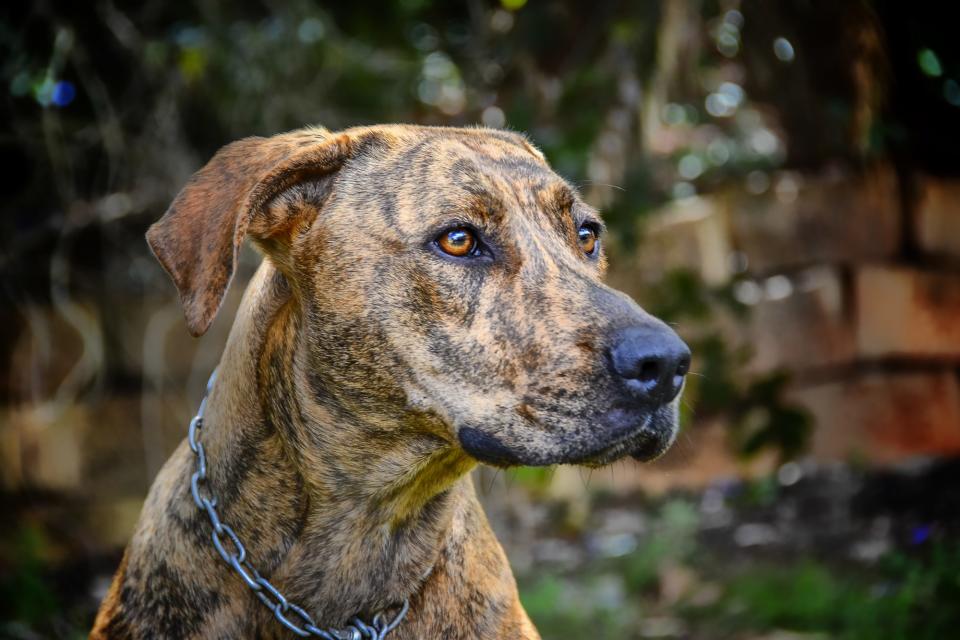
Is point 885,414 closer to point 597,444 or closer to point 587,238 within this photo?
point 587,238

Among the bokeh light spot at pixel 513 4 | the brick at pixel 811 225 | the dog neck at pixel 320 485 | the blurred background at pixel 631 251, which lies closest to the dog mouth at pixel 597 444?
the dog neck at pixel 320 485

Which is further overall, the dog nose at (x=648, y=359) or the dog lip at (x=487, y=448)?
the dog lip at (x=487, y=448)

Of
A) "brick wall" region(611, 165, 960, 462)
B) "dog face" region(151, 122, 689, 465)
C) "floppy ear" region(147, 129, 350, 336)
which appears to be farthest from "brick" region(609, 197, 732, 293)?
"floppy ear" region(147, 129, 350, 336)

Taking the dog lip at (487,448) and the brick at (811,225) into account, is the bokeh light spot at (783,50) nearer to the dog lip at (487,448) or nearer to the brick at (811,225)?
the brick at (811,225)

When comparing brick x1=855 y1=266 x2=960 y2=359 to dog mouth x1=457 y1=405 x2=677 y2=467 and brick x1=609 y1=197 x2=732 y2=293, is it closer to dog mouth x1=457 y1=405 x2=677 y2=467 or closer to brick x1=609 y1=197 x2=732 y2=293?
brick x1=609 y1=197 x2=732 y2=293

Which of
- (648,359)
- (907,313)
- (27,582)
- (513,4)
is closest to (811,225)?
(907,313)

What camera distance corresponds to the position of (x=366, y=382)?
2344 millimetres

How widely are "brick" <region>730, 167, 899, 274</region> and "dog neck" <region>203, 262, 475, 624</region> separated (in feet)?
12.8

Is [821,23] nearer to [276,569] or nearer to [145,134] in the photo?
[145,134]

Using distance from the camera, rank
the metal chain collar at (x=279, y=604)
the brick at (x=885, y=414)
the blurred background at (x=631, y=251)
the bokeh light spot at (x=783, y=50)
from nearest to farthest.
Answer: the metal chain collar at (x=279, y=604) < the blurred background at (x=631, y=251) < the bokeh light spot at (x=783, y=50) < the brick at (x=885, y=414)

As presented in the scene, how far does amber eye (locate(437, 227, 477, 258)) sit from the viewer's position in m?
2.33

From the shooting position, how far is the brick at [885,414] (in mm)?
5695

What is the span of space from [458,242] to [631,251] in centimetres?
333

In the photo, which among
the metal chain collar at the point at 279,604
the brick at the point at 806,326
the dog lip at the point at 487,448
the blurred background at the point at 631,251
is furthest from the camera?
the brick at the point at 806,326
